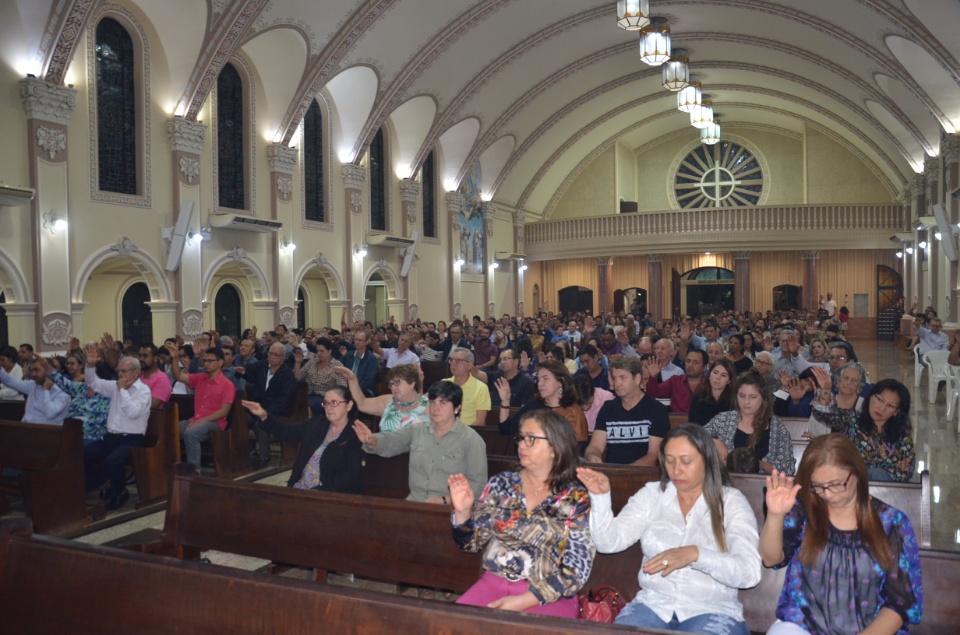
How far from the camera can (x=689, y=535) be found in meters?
2.71

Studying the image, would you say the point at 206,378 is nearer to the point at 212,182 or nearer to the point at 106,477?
the point at 106,477

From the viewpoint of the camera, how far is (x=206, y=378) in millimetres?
6723

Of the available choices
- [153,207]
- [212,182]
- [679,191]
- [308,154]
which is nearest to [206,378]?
[153,207]

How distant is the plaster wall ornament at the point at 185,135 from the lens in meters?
12.4

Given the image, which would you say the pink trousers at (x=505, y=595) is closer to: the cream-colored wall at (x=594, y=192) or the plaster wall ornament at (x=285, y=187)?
the plaster wall ornament at (x=285, y=187)

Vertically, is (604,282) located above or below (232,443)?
above

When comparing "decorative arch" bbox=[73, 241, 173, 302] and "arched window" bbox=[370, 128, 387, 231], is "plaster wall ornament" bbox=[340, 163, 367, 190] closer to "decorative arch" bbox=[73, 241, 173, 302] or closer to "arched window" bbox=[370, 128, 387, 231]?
"arched window" bbox=[370, 128, 387, 231]

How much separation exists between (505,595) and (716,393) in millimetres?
2702

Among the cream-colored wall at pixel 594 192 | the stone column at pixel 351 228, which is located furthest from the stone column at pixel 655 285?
the stone column at pixel 351 228

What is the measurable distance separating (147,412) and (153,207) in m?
7.24

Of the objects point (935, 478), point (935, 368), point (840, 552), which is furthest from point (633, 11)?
point (840, 552)

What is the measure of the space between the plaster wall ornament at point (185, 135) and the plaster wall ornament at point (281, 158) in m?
1.71

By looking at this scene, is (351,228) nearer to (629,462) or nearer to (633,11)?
(633,11)

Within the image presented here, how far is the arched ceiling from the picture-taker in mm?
12289
